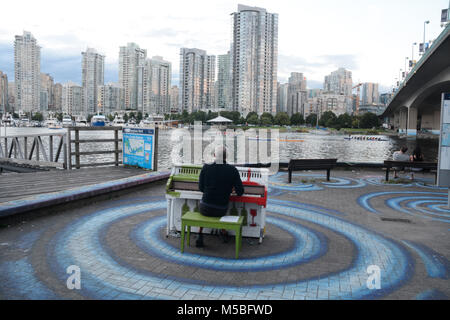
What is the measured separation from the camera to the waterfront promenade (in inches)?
190

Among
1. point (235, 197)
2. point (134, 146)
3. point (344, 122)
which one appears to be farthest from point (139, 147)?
point (344, 122)

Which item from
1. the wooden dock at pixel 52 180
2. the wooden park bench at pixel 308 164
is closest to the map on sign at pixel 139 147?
the wooden dock at pixel 52 180

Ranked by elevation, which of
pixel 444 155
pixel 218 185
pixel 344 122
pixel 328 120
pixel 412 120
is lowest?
pixel 218 185

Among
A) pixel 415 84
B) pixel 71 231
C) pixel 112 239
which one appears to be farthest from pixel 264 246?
pixel 415 84

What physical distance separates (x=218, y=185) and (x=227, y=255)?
1227 millimetres

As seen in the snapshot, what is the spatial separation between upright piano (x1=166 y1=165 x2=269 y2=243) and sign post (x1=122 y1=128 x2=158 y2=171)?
717 centimetres

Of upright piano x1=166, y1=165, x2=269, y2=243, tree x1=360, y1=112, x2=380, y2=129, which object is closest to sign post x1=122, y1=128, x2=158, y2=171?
upright piano x1=166, y1=165, x2=269, y2=243

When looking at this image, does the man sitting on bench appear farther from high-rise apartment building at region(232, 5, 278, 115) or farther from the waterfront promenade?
high-rise apartment building at region(232, 5, 278, 115)

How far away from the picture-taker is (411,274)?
18.2ft

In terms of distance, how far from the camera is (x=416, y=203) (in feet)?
36.7

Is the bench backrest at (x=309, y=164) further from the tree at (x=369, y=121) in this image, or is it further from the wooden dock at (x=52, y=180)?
the tree at (x=369, y=121)

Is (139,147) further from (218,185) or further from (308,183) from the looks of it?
(218,185)

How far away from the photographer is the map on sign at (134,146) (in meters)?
14.6
